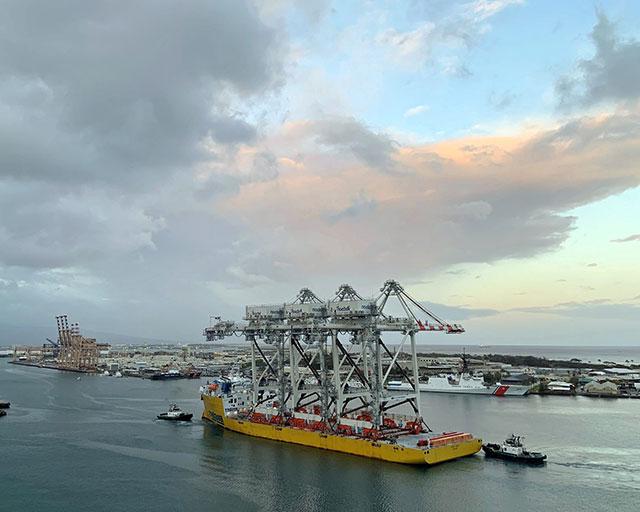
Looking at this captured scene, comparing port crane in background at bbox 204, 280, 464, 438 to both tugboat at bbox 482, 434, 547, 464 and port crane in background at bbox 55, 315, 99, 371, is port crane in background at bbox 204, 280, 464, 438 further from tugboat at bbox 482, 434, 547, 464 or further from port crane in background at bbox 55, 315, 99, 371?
port crane in background at bbox 55, 315, 99, 371

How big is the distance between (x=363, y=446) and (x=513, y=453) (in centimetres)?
1031

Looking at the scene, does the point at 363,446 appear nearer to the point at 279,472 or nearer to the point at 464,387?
the point at 279,472

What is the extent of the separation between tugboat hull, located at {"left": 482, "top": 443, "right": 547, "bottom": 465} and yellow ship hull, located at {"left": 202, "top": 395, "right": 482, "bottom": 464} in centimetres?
80

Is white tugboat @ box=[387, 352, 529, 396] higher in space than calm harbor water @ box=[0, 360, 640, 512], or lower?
higher

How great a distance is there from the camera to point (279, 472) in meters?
35.6

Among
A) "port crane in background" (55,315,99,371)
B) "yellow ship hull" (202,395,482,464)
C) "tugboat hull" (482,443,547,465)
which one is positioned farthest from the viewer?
"port crane in background" (55,315,99,371)

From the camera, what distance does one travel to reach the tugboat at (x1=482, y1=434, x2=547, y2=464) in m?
36.6

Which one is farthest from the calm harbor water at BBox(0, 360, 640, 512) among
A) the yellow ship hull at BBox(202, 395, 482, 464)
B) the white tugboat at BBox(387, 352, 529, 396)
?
the white tugboat at BBox(387, 352, 529, 396)

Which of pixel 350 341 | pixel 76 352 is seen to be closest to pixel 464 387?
pixel 350 341

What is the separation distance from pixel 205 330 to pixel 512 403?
1642 inches

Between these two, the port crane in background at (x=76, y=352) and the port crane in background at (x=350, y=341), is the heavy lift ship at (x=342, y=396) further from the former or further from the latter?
the port crane in background at (x=76, y=352)

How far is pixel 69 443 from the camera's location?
45531 mm

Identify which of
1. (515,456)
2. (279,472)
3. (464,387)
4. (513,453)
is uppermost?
(464,387)

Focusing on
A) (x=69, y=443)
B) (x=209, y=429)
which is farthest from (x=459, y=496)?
(x=69, y=443)
